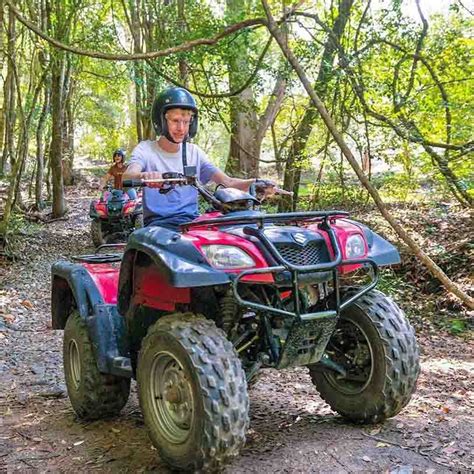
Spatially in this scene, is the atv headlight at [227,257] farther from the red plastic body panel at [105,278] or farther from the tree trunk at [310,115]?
the tree trunk at [310,115]

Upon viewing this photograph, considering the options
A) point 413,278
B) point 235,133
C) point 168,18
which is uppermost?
point 168,18

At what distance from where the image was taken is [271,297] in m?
3.28

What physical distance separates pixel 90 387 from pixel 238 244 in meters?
1.61

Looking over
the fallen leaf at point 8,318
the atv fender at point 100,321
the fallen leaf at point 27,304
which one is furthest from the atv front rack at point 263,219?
the fallen leaf at point 27,304

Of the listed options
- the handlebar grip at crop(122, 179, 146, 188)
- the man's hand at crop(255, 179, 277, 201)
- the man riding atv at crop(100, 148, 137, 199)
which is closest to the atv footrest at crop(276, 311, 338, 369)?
the man's hand at crop(255, 179, 277, 201)

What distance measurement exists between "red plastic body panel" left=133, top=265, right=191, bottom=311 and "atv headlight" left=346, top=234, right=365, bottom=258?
0.88 m

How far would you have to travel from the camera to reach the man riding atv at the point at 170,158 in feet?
13.0

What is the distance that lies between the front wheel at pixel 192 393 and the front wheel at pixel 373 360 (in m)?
0.93

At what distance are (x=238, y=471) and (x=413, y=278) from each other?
18.1 feet

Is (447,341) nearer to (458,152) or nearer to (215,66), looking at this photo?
(458,152)

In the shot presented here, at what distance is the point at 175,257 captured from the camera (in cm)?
296

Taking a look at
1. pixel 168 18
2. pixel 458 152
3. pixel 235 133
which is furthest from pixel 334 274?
pixel 235 133

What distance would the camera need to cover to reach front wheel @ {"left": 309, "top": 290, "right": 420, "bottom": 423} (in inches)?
135

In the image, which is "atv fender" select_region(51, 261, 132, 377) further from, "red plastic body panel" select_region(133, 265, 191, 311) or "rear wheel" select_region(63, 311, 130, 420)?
"red plastic body panel" select_region(133, 265, 191, 311)
